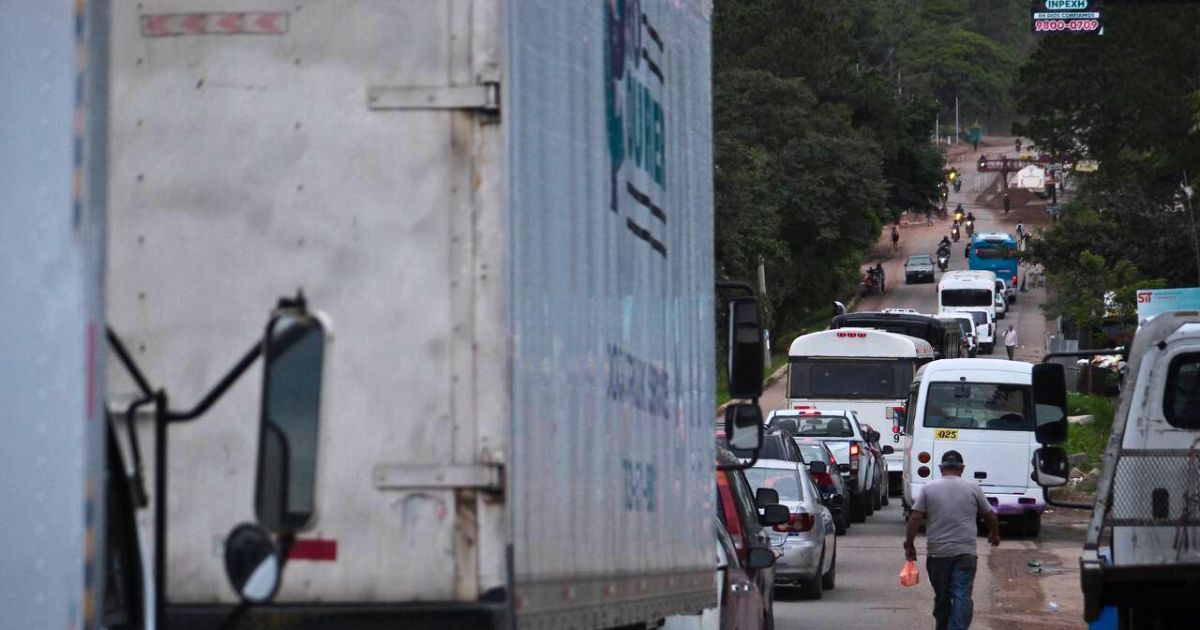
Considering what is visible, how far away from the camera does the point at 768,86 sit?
86.5m

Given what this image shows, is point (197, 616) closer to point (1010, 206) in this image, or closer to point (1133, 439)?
point (1133, 439)

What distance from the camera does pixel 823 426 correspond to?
3083 cm

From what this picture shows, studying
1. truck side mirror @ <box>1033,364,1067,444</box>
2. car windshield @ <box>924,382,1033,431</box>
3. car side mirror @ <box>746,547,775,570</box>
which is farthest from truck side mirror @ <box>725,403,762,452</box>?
car windshield @ <box>924,382,1033,431</box>

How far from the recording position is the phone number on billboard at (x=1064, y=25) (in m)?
32.4

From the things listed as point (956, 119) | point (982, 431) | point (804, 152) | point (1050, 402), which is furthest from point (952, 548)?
point (956, 119)

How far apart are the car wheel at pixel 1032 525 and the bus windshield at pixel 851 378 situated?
352 inches

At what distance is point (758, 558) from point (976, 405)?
16.8 metres

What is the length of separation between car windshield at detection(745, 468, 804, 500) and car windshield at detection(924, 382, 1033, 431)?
8.36 meters

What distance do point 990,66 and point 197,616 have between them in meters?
191

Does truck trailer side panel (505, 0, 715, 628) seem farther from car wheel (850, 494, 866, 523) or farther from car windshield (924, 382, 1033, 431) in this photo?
car wheel (850, 494, 866, 523)

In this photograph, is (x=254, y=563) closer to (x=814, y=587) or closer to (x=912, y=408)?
(x=814, y=587)

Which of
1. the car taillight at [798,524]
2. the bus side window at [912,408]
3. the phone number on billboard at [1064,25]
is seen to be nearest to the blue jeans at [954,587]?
the car taillight at [798,524]

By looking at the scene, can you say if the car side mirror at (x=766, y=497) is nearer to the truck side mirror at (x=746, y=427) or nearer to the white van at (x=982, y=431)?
the truck side mirror at (x=746, y=427)

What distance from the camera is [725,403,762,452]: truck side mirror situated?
1006 cm
